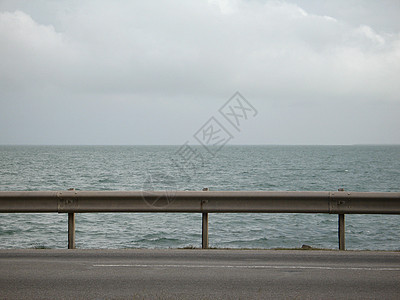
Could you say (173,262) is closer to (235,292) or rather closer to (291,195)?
(235,292)

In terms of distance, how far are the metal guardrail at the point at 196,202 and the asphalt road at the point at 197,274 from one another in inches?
32.3

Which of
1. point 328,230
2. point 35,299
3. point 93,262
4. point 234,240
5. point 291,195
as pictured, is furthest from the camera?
point 328,230

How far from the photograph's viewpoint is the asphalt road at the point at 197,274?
5.40 meters

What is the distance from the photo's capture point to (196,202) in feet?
28.4

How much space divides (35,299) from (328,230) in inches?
564

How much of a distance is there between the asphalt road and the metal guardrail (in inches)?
32.3

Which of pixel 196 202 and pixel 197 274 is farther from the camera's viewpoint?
pixel 196 202

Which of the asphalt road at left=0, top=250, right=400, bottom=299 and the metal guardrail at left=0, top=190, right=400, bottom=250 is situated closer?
the asphalt road at left=0, top=250, right=400, bottom=299

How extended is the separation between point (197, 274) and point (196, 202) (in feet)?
8.00

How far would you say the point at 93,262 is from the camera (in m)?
7.12

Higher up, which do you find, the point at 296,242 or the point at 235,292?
the point at 235,292

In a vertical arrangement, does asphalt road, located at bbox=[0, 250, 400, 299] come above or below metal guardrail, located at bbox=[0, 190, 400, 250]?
below

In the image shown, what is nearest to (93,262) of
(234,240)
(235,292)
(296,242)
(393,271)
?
(235,292)

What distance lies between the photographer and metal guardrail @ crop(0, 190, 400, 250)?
8508 millimetres
